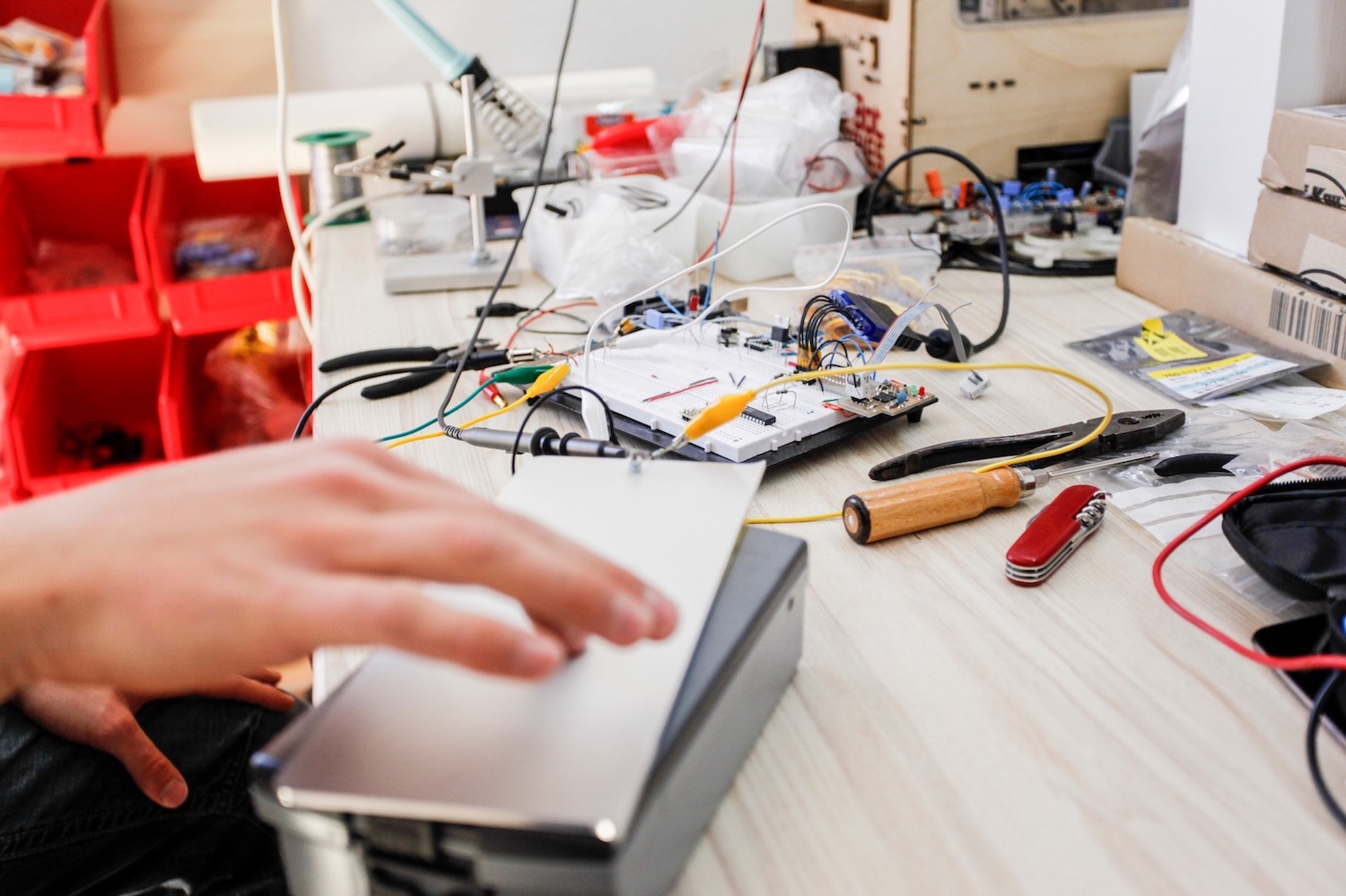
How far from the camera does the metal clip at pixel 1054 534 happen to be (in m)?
0.59

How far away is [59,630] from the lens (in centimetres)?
37

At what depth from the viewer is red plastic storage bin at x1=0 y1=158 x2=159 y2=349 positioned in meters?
1.52

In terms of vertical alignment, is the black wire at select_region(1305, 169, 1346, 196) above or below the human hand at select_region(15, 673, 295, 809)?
above

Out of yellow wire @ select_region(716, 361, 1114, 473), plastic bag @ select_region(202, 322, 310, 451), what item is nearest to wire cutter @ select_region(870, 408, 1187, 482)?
yellow wire @ select_region(716, 361, 1114, 473)

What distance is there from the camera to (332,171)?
137 cm

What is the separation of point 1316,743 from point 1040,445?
0.30m

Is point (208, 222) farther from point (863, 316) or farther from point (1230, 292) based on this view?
point (1230, 292)

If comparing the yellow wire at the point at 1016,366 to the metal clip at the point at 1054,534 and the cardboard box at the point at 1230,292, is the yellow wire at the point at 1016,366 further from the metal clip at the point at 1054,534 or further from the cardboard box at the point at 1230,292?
the cardboard box at the point at 1230,292

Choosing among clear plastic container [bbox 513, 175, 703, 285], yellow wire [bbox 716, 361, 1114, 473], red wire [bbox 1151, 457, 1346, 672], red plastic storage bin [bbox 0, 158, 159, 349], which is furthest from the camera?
red plastic storage bin [bbox 0, 158, 159, 349]

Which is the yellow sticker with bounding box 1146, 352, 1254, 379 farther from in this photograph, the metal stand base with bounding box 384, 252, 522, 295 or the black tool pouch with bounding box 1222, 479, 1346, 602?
the metal stand base with bounding box 384, 252, 522, 295

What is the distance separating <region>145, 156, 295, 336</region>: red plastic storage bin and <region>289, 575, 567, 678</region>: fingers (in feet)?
4.51

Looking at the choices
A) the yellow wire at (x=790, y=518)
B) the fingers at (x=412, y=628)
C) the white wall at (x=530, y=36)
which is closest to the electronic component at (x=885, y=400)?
the yellow wire at (x=790, y=518)

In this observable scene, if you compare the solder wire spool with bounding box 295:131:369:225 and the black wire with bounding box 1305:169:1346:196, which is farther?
the solder wire spool with bounding box 295:131:369:225

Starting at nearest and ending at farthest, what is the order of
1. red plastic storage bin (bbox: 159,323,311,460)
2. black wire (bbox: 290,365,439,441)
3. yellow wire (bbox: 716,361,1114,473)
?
yellow wire (bbox: 716,361,1114,473)
black wire (bbox: 290,365,439,441)
red plastic storage bin (bbox: 159,323,311,460)
